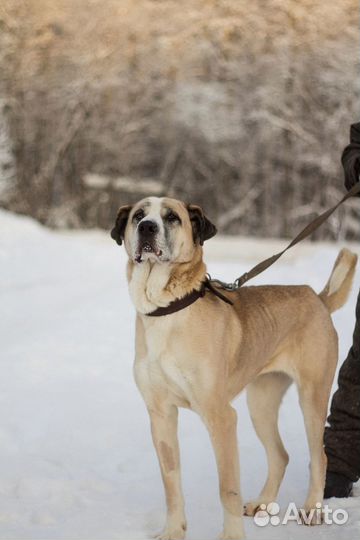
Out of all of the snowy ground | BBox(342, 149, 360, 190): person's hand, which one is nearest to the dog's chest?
the snowy ground

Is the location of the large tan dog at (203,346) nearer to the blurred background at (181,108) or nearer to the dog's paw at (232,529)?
the dog's paw at (232,529)

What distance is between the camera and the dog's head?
3654mm

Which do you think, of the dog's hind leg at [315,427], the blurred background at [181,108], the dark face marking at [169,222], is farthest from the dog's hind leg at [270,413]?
the blurred background at [181,108]

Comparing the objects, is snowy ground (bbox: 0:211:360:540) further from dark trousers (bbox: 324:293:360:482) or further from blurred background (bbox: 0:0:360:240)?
→ blurred background (bbox: 0:0:360:240)

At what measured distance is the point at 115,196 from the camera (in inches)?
1324

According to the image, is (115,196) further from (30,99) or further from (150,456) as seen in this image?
(150,456)

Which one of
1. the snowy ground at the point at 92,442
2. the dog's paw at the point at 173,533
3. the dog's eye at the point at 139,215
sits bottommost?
the snowy ground at the point at 92,442

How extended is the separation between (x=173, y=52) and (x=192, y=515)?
1213 inches

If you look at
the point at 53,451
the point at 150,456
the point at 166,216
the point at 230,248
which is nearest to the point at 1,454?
the point at 53,451

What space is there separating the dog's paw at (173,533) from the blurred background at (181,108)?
83.3 ft

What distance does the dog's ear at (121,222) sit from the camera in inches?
153

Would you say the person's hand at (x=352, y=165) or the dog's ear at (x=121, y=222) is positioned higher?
the person's hand at (x=352, y=165)

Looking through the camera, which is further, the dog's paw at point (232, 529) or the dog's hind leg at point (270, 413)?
the dog's hind leg at point (270, 413)

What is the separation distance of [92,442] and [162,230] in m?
2.35
